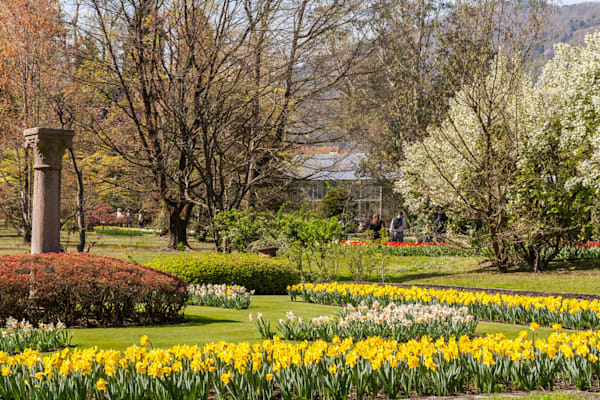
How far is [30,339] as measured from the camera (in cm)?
614

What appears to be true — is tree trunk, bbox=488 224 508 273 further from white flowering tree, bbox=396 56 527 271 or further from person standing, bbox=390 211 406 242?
person standing, bbox=390 211 406 242

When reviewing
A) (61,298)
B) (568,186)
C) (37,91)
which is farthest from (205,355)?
(37,91)

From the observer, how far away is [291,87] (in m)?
18.5

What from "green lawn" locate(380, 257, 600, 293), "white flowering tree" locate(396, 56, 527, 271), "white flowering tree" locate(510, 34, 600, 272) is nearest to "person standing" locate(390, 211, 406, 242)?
"green lawn" locate(380, 257, 600, 293)

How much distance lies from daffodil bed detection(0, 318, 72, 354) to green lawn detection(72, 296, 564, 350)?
0.31 metres

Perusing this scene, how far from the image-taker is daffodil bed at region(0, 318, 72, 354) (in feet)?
19.5

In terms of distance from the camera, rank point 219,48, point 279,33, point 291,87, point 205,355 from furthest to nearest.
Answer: point 291,87, point 279,33, point 219,48, point 205,355

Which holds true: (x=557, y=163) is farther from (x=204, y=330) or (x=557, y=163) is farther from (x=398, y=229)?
(x=204, y=330)

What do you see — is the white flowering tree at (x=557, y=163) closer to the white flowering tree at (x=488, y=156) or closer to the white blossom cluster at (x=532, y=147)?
the white blossom cluster at (x=532, y=147)

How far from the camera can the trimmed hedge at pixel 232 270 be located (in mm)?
12758

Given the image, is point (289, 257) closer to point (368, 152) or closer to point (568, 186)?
point (568, 186)

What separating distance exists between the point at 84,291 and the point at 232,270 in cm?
552

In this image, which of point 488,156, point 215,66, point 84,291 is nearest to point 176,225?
point 215,66

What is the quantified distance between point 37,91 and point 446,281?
45.5ft
